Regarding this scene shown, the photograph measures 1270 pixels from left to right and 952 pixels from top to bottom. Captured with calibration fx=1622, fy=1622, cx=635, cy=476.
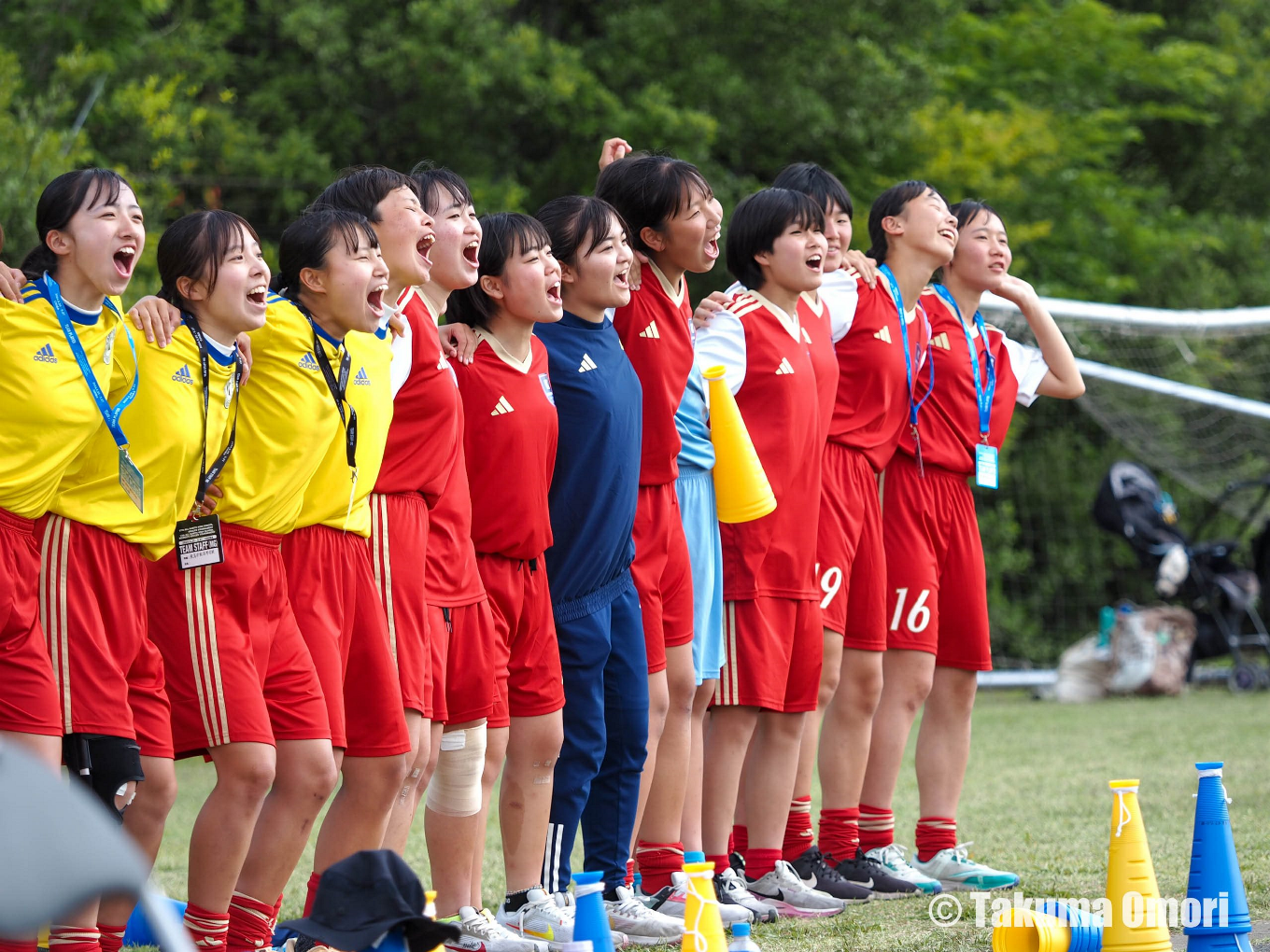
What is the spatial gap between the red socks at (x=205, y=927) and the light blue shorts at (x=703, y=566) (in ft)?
6.07

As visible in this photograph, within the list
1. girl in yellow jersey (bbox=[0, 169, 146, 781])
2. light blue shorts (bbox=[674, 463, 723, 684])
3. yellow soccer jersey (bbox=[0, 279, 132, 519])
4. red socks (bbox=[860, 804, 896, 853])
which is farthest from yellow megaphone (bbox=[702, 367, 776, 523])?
yellow soccer jersey (bbox=[0, 279, 132, 519])

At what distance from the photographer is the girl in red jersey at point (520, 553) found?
4.57 metres

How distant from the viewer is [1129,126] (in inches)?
826

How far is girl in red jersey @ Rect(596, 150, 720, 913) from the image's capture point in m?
4.98

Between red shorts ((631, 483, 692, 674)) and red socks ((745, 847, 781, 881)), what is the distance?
776mm

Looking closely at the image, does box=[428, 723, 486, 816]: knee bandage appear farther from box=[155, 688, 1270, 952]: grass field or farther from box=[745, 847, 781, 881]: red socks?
box=[745, 847, 781, 881]: red socks

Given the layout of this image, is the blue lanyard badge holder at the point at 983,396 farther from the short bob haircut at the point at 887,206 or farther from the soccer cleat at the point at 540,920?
the soccer cleat at the point at 540,920

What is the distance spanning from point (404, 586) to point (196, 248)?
1.00 meters

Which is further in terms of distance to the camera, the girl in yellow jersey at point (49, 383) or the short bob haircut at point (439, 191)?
the short bob haircut at point (439, 191)

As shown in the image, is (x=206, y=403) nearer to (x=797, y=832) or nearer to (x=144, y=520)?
(x=144, y=520)

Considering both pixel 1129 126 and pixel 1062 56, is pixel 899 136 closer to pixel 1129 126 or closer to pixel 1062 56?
pixel 1062 56

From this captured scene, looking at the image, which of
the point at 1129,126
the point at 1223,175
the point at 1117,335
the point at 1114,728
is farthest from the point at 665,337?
the point at 1223,175

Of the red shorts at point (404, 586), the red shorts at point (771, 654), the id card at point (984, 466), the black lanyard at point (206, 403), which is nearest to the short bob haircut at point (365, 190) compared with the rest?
the black lanyard at point (206, 403)

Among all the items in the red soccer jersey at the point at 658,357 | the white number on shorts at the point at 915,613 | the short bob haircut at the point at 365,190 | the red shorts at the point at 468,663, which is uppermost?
the short bob haircut at the point at 365,190
